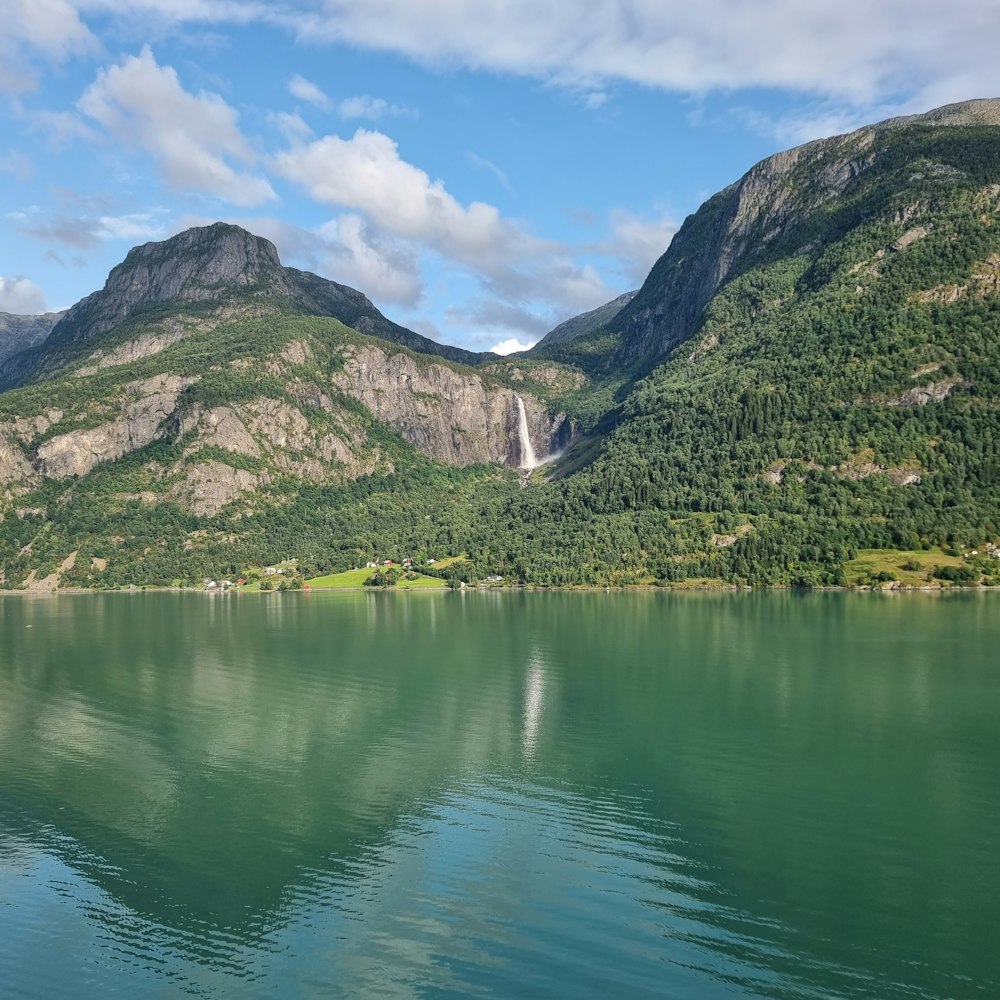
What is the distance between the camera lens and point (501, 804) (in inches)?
2024

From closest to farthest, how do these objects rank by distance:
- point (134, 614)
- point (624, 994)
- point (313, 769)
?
point (624, 994) → point (313, 769) → point (134, 614)

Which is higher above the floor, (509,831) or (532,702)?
(532,702)

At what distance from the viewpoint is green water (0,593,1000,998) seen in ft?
109

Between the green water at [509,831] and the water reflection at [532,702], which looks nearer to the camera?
the green water at [509,831]

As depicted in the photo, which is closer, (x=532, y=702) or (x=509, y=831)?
(x=509, y=831)

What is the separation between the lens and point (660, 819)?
47.8 m

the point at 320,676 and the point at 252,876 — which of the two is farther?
the point at 320,676

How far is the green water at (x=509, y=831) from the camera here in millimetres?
33125

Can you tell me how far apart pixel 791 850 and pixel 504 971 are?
17.5m

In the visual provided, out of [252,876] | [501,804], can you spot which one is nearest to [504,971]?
[252,876]

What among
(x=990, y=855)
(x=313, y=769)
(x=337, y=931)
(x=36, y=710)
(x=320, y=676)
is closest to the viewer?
(x=337, y=931)

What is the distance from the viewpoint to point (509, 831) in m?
46.7

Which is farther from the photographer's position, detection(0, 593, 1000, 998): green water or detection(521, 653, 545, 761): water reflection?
detection(521, 653, 545, 761): water reflection

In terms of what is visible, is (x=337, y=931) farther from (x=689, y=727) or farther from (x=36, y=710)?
(x=36, y=710)
